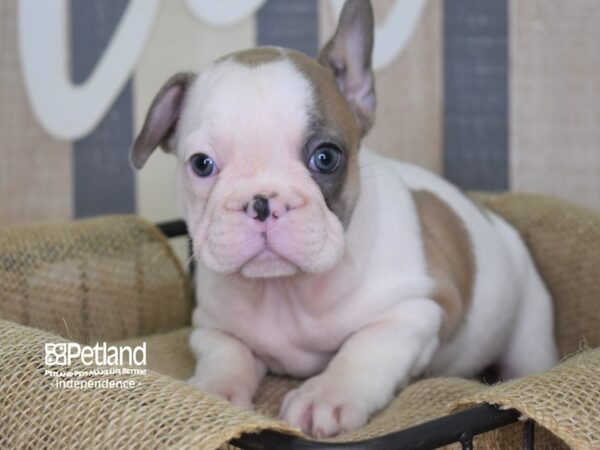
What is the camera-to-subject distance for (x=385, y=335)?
1.81 m

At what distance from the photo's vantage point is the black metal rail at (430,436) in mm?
1174

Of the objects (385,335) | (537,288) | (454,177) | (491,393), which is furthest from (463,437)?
(454,177)

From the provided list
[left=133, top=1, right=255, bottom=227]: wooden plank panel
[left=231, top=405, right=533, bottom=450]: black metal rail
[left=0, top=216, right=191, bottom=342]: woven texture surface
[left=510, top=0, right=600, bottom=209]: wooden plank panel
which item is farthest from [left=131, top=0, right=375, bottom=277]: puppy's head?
[left=510, top=0, right=600, bottom=209]: wooden plank panel

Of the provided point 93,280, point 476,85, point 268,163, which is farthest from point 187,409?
point 476,85

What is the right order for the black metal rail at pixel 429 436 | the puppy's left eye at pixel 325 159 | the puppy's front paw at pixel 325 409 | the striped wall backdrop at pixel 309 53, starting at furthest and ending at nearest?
1. the striped wall backdrop at pixel 309 53
2. the puppy's left eye at pixel 325 159
3. the puppy's front paw at pixel 325 409
4. the black metal rail at pixel 429 436

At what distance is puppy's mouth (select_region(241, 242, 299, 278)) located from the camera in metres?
1.62

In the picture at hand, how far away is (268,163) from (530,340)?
985mm

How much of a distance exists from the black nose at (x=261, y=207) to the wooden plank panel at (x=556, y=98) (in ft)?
5.14

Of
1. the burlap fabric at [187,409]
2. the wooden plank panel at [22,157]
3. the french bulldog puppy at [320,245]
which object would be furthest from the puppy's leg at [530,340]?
the wooden plank panel at [22,157]

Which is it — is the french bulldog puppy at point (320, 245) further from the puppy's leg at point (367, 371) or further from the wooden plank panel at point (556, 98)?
the wooden plank panel at point (556, 98)

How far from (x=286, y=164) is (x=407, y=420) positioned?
44cm

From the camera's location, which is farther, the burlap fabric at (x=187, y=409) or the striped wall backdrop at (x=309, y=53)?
the striped wall backdrop at (x=309, y=53)

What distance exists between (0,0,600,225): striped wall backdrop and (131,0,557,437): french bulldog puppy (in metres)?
0.70

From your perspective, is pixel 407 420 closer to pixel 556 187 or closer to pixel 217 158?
pixel 217 158
